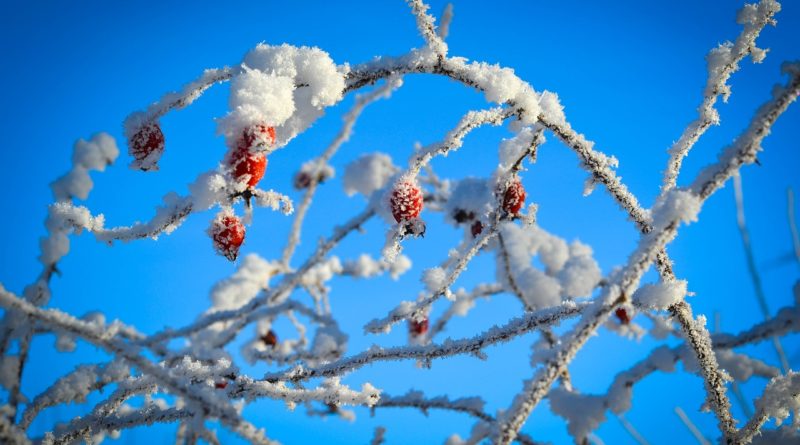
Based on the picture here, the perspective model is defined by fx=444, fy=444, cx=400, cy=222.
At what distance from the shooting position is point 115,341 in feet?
2.54

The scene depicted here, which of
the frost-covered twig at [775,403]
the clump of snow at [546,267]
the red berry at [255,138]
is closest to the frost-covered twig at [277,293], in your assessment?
the clump of snow at [546,267]

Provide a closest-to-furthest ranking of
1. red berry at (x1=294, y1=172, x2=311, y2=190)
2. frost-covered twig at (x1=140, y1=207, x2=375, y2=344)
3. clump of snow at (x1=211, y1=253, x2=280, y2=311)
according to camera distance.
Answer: frost-covered twig at (x1=140, y1=207, x2=375, y2=344) < clump of snow at (x1=211, y1=253, x2=280, y2=311) < red berry at (x1=294, y1=172, x2=311, y2=190)

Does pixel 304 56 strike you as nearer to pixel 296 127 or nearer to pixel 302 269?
pixel 296 127

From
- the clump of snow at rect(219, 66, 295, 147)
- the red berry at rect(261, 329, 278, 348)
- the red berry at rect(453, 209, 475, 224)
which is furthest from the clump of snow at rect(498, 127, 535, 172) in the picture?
the red berry at rect(261, 329, 278, 348)

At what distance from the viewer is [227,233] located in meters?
1.13

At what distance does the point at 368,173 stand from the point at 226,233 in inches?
130

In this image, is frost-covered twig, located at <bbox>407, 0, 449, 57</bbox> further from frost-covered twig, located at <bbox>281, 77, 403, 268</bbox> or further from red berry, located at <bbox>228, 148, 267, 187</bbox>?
frost-covered twig, located at <bbox>281, 77, 403, 268</bbox>

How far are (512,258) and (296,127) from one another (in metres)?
2.49

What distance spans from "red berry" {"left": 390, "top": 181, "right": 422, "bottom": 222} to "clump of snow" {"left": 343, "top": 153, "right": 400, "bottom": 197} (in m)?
3.20

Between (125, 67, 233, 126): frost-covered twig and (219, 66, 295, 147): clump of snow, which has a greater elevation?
(125, 67, 233, 126): frost-covered twig

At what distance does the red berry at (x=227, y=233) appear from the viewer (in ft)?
3.72

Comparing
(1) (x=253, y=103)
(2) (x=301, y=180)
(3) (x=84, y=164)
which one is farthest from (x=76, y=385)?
(2) (x=301, y=180)

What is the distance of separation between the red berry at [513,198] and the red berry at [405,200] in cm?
30

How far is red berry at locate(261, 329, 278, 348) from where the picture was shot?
162 inches
